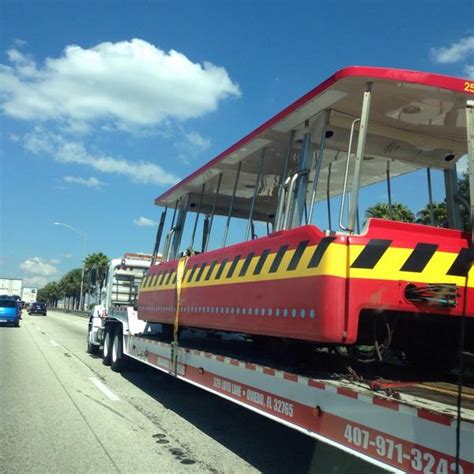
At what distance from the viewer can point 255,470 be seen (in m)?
5.64

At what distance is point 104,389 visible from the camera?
34.2ft

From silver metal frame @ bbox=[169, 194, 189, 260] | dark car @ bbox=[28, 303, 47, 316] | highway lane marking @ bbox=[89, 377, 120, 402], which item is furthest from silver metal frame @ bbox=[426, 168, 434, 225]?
A: dark car @ bbox=[28, 303, 47, 316]

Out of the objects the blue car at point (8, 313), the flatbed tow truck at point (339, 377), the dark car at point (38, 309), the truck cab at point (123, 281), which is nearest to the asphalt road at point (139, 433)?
the flatbed tow truck at point (339, 377)

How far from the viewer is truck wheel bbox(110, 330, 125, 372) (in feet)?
41.9

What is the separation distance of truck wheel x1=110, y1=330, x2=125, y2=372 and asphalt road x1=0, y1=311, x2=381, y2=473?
1.27m

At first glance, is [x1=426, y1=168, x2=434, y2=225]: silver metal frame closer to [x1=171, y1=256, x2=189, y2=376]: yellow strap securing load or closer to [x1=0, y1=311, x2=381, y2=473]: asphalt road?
[x1=0, y1=311, x2=381, y2=473]: asphalt road

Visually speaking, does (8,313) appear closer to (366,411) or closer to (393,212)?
(393,212)

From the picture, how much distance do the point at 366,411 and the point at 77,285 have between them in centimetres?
11582

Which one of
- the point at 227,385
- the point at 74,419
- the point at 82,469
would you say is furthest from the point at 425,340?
the point at 74,419

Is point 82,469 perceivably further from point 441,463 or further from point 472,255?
point 472,255

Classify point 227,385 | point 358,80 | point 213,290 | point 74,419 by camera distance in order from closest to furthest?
point 358,80
point 227,385
point 213,290
point 74,419

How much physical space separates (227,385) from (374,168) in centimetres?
320

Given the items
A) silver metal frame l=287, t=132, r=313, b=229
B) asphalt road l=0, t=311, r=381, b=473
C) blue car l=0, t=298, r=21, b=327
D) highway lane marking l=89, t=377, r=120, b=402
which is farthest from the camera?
blue car l=0, t=298, r=21, b=327

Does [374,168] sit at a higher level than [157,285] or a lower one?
higher
